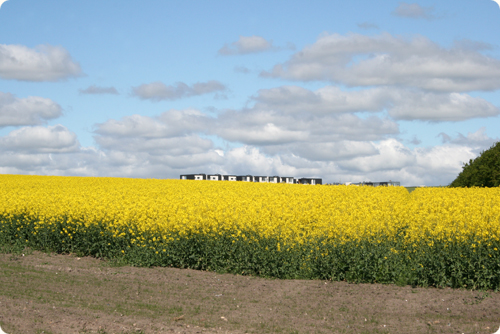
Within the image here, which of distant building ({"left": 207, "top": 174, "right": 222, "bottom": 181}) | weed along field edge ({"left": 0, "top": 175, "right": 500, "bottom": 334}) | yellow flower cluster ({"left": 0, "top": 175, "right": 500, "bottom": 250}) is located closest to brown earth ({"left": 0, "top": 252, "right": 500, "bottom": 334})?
weed along field edge ({"left": 0, "top": 175, "right": 500, "bottom": 334})

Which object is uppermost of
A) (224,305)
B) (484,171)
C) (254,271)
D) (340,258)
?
(484,171)

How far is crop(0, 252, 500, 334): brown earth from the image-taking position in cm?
825

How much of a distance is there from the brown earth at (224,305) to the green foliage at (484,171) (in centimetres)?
2559

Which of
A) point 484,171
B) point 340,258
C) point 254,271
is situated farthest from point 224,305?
point 484,171

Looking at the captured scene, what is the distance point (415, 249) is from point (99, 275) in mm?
8112

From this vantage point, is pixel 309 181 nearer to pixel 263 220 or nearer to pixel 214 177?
pixel 214 177

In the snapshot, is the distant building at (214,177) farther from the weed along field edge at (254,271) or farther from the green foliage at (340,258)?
the green foliage at (340,258)

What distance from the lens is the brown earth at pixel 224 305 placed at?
325 inches

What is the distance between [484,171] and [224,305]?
2950 cm

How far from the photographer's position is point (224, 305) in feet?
31.4

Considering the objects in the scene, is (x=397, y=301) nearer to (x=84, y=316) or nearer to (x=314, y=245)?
(x=314, y=245)

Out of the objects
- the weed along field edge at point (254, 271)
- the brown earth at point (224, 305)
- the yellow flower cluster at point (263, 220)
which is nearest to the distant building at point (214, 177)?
the yellow flower cluster at point (263, 220)

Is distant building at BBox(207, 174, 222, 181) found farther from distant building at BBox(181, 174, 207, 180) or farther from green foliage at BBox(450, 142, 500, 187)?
green foliage at BBox(450, 142, 500, 187)

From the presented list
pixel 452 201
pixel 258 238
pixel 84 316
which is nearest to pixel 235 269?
pixel 258 238
